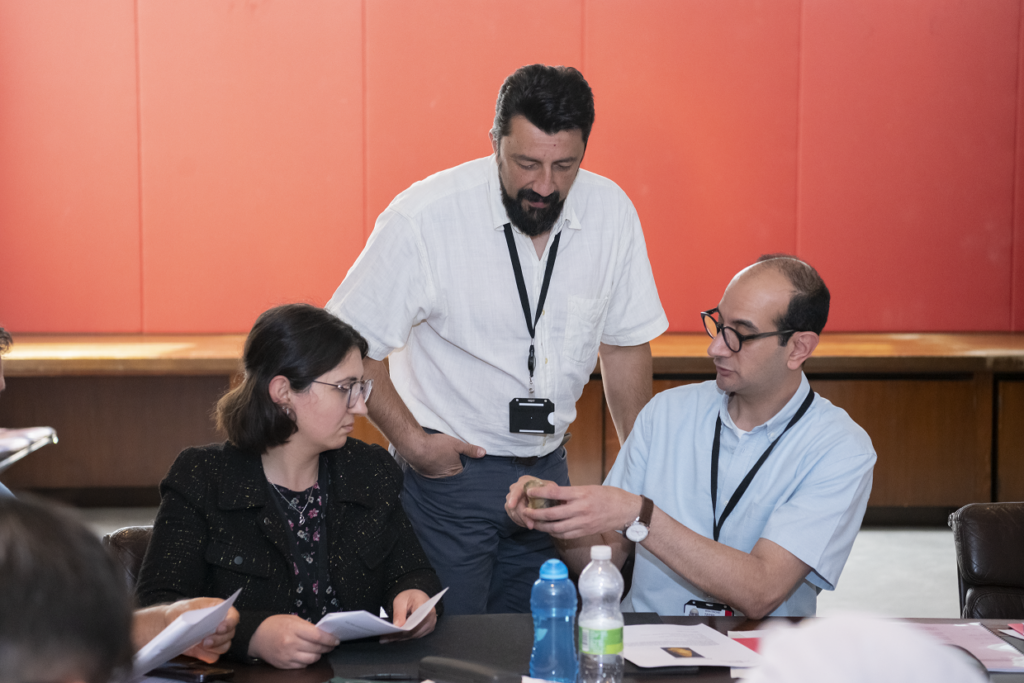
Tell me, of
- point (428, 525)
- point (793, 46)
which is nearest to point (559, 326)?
point (428, 525)

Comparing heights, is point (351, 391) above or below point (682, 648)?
above

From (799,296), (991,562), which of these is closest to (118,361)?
(799,296)

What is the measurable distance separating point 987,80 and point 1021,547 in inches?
176

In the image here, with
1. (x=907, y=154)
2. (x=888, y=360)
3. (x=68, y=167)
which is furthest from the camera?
(x=907, y=154)

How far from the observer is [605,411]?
174 inches

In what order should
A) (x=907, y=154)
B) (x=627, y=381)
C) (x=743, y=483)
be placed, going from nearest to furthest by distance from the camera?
1. (x=743, y=483)
2. (x=627, y=381)
3. (x=907, y=154)

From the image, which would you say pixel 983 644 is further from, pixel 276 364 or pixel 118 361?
pixel 118 361

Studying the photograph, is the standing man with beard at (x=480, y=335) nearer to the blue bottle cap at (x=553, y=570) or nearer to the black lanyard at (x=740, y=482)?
the black lanyard at (x=740, y=482)

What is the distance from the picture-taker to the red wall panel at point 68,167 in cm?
528

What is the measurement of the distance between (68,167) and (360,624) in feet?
15.5

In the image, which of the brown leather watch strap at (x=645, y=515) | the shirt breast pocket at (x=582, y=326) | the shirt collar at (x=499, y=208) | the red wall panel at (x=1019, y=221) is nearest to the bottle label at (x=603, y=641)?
the brown leather watch strap at (x=645, y=515)

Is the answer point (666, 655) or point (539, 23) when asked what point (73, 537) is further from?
point (539, 23)

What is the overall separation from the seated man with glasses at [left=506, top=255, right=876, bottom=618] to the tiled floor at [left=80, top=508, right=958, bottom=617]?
5.19 ft

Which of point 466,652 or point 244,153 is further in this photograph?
point 244,153
